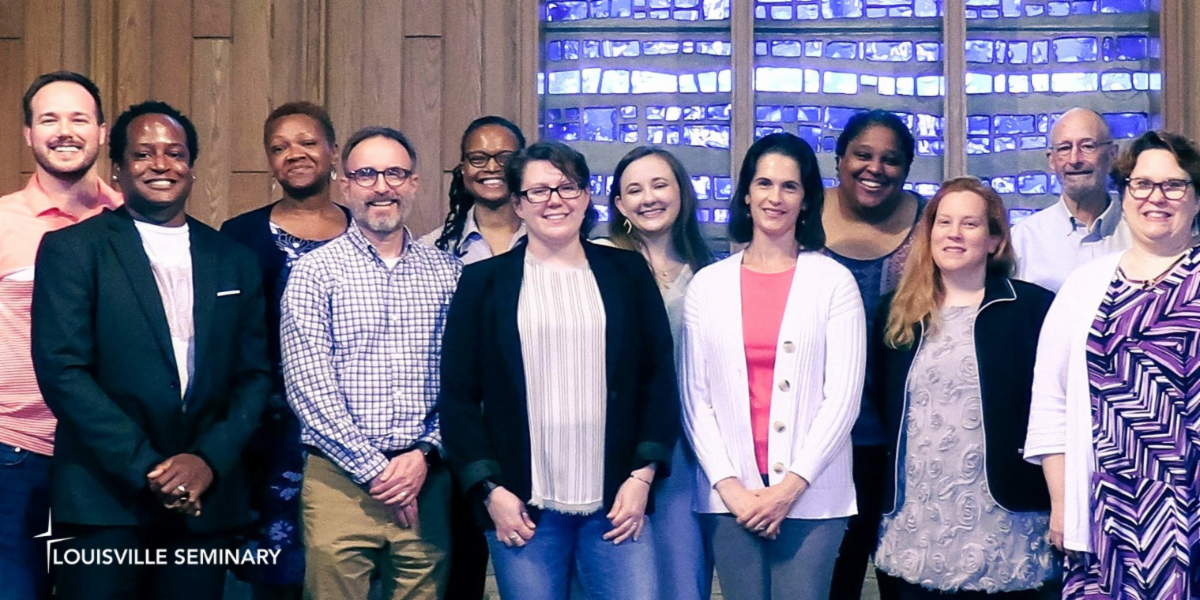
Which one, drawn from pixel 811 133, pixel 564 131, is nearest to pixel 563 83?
pixel 564 131

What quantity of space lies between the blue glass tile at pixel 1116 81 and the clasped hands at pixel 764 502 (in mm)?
2910

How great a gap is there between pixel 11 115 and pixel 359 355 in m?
2.76

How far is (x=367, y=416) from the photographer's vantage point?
3.13 m

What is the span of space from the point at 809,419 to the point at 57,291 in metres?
1.74

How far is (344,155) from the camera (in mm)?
3457

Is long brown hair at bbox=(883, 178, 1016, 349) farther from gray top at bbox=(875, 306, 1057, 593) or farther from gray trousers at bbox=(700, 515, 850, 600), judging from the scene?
gray trousers at bbox=(700, 515, 850, 600)

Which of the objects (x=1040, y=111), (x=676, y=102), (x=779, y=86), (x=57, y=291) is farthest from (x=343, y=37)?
(x=1040, y=111)

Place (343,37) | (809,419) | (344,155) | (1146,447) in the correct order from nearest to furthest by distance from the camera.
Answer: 1. (1146,447)
2. (809,419)
3. (344,155)
4. (343,37)

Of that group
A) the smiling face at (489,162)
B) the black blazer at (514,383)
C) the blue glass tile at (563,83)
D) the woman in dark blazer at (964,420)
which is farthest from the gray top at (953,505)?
the blue glass tile at (563,83)

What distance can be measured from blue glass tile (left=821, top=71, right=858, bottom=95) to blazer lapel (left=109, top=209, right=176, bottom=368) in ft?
9.99

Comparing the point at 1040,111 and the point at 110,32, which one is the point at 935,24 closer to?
the point at 1040,111

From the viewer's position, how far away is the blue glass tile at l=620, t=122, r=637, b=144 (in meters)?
5.33

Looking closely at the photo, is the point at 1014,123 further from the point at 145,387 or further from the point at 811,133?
the point at 145,387

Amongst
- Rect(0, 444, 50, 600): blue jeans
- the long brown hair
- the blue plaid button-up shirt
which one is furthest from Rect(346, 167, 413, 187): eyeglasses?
the long brown hair
